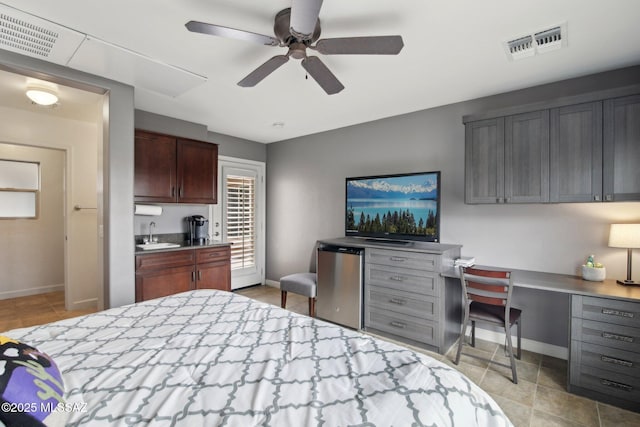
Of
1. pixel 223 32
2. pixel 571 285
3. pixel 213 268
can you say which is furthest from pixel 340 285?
pixel 223 32

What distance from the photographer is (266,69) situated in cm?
203

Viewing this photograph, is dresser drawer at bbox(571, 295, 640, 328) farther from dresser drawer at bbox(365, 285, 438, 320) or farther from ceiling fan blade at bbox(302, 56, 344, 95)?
ceiling fan blade at bbox(302, 56, 344, 95)

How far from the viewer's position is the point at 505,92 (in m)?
3.04

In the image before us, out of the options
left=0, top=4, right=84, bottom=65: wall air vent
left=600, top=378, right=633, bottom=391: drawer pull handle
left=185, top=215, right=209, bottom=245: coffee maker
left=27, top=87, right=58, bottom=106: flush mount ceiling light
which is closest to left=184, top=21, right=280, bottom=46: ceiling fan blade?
left=0, top=4, right=84, bottom=65: wall air vent

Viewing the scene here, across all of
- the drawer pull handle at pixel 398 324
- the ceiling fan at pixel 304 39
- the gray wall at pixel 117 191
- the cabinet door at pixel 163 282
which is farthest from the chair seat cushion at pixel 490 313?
the gray wall at pixel 117 191

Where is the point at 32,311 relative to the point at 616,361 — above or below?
below

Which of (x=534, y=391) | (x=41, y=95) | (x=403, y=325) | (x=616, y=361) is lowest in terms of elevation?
(x=534, y=391)

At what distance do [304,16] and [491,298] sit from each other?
2.53 metres

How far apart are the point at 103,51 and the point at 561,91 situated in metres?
4.01

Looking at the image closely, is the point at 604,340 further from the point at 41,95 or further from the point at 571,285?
the point at 41,95

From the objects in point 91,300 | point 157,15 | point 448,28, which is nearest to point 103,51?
point 157,15

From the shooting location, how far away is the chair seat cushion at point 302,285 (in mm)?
3598

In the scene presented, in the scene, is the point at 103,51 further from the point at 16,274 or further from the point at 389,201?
the point at 16,274

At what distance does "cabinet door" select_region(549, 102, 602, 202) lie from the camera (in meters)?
2.39
